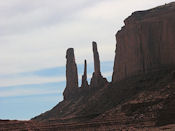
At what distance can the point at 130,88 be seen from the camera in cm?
7825

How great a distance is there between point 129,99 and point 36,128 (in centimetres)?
2151

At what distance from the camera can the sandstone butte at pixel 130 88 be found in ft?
181

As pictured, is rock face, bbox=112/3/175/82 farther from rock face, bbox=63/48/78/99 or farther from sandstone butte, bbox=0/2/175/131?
rock face, bbox=63/48/78/99

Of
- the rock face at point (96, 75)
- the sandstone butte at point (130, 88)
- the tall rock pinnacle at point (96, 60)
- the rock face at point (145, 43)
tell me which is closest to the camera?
the sandstone butte at point (130, 88)

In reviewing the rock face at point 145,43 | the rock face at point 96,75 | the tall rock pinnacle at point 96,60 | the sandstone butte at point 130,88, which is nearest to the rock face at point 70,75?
the sandstone butte at point 130,88

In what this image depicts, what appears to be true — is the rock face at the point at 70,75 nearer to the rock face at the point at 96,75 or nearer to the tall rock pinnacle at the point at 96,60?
the tall rock pinnacle at the point at 96,60

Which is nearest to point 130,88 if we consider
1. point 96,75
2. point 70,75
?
point 96,75

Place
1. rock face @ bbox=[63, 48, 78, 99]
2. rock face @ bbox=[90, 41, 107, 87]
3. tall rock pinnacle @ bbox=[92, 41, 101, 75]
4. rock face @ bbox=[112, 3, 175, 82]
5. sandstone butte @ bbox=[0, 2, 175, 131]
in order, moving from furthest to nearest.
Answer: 1. rock face @ bbox=[63, 48, 78, 99]
2. tall rock pinnacle @ bbox=[92, 41, 101, 75]
3. rock face @ bbox=[90, 41, 107, 87]
4. rock face @ bbox=[112, 3, 175, 82]
5. sandstone butte @ bbox=[0, 2, 175, 131]

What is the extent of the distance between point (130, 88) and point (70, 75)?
3507cm

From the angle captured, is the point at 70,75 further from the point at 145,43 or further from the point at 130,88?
the point at 130,88

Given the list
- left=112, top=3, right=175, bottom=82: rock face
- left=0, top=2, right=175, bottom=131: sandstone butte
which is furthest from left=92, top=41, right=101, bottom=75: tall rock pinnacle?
left=112, top=3, right=175, bottom=82: rock face

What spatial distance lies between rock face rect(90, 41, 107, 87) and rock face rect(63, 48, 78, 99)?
687 centimetres

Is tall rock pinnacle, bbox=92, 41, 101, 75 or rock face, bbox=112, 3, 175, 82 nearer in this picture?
rock face, bbox=112, 3, 175, 82

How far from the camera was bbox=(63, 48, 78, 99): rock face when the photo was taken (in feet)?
362
